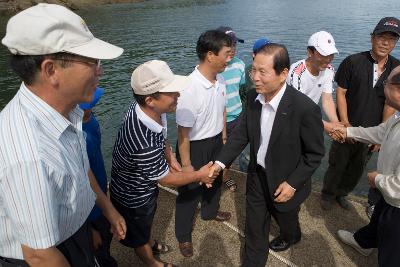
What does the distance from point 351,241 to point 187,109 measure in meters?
2.73

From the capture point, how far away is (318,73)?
4.53 m

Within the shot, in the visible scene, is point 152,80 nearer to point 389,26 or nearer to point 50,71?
point 50,71

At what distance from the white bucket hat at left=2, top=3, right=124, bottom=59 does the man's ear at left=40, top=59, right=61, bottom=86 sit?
0.06 meters

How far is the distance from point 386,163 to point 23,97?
Answer: 3.08 meters

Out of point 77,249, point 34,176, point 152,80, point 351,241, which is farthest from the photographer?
point 351,241

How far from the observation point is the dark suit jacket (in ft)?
10.3

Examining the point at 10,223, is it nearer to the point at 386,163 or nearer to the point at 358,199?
the point at 386,163

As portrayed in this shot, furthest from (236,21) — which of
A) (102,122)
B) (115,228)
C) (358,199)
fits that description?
(115,228)

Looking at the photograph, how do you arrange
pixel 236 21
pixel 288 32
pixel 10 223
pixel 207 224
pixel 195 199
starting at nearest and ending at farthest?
pixel 10 223 < pixel 195 199 < pixel 207 224 < pixel 288 32 < pixel 236 21

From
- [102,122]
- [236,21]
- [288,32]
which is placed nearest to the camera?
[102,122]

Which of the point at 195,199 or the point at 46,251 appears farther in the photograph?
the point at 195,199

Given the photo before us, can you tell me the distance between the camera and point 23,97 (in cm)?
182

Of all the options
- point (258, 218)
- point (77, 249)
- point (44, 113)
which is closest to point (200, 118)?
point (258, 218)

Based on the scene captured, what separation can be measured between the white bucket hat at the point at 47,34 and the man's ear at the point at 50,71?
6 centimetres
